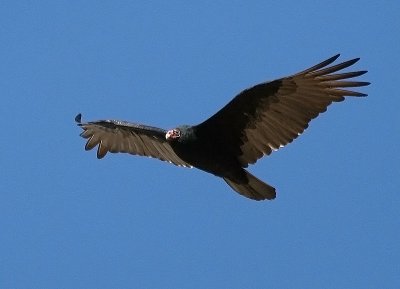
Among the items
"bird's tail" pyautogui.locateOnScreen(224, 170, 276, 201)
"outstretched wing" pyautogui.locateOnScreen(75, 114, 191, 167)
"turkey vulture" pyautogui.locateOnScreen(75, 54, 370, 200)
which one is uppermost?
"outstretched wing" pyautogui.locateOnScreen(75, 114, 191, 167)

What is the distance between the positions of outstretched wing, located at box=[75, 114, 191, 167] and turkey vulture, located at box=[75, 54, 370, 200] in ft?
2.85

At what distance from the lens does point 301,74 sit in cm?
1086

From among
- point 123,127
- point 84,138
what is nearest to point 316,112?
point 123,127

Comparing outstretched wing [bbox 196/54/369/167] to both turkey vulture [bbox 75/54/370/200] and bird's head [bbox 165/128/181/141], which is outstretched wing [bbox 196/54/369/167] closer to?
turkey vulture [bbox 75/54/370/200]

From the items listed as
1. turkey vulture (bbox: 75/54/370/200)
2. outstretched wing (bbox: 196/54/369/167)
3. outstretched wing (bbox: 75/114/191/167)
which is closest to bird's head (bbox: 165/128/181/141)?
turkey vulture (bbox: 75/54/370/200)

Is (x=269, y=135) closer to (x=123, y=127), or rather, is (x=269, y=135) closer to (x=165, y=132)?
(x=165, y=132)

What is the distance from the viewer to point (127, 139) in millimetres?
13055

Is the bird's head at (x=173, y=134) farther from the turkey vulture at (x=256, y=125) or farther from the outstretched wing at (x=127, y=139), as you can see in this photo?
the outstretched wing at (x=127, y=139)

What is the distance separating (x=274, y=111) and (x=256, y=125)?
0.27 metres

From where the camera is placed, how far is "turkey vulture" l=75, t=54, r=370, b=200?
10844mm

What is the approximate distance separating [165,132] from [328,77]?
85.0 inches

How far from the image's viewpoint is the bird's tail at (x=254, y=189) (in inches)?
443

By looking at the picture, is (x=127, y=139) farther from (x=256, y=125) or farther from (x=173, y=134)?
(x=256, y=125)

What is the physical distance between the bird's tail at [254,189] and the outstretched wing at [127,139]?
36.2 inches
